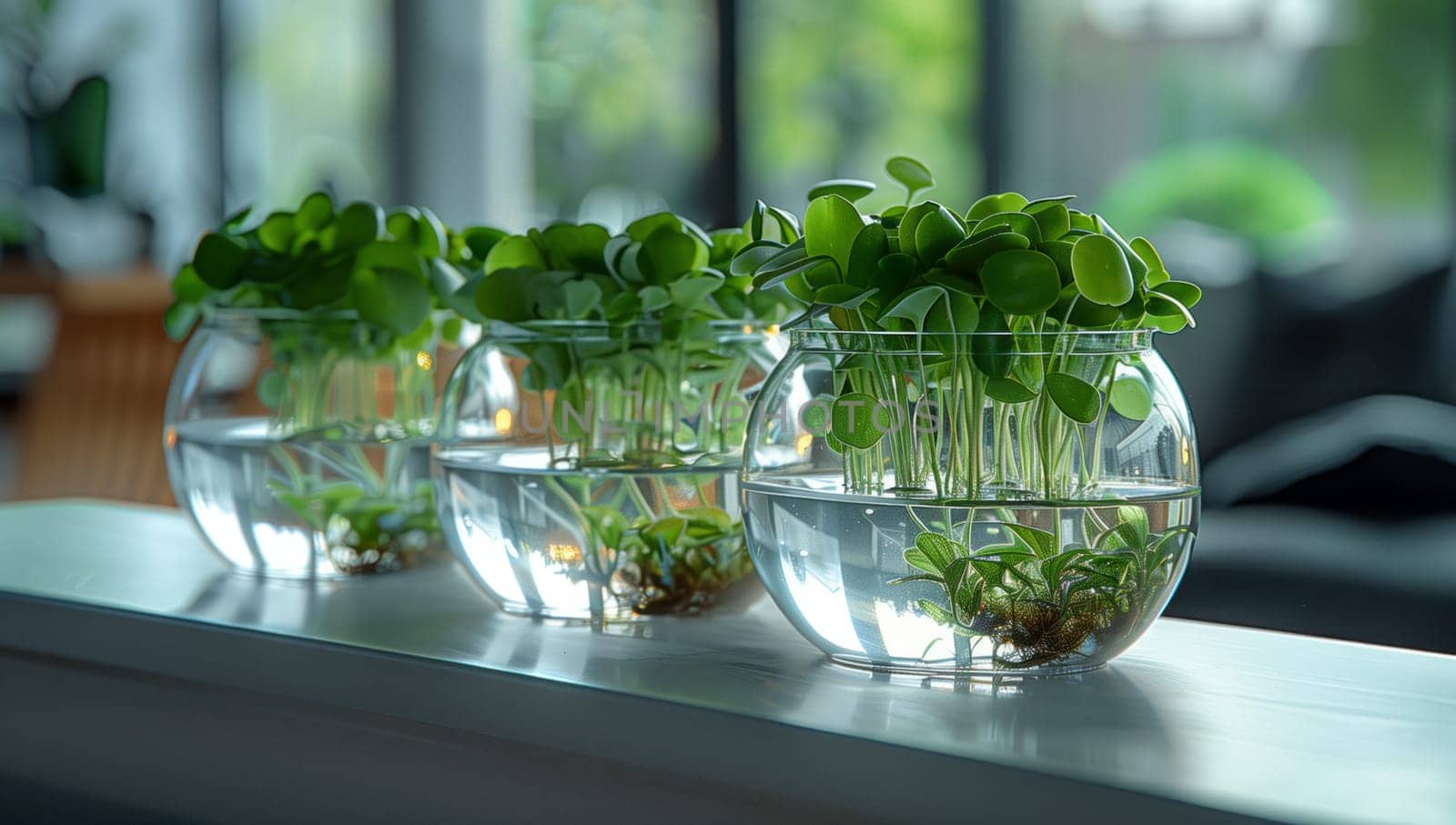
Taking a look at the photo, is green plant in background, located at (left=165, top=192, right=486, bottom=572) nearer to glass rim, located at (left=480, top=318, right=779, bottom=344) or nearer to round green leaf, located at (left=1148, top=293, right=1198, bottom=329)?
glass rim, located at (left=480, top=318, right=779, bottom=344)

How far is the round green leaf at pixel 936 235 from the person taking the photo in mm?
521

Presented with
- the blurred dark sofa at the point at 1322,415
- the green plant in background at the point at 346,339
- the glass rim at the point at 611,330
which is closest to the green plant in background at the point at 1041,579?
the glass rim at the point at 611,330

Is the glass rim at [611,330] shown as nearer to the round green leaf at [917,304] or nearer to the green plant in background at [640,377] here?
the green plant in background at [640,377]

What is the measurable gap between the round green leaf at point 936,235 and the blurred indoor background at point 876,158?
129 centimetres

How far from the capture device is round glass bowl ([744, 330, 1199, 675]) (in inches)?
20.4

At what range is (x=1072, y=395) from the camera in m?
0.51

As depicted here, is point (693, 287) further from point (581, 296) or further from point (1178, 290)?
point (1178, 290)

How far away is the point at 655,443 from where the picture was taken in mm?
683

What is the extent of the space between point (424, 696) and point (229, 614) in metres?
0.17

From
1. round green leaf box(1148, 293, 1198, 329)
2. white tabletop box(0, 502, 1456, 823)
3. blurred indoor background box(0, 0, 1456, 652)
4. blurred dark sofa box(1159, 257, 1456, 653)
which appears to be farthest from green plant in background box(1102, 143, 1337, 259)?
round green leaf box(1148, 293, 1198, 329)

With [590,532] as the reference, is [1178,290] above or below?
above

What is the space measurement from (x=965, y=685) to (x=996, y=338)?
0.14 metres

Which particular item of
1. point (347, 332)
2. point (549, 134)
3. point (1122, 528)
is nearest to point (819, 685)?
point (1122, 528)

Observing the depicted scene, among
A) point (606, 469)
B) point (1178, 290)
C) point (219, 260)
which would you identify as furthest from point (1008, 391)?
point (219, 260)
